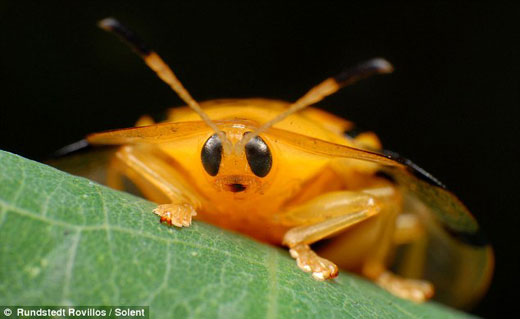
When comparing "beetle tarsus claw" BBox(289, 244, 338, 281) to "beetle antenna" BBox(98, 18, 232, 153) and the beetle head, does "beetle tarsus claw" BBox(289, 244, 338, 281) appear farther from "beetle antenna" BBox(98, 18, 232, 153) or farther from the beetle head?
"beetle antenna" BBox(98, 18, 232, 153)

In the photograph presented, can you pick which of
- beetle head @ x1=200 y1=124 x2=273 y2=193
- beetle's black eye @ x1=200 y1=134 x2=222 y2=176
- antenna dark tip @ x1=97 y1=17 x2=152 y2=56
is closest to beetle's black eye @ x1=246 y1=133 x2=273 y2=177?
beetle head @ x1=200 y1=124 x2=273 y2=193

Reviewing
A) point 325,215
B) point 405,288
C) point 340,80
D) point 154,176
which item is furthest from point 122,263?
point 405,288

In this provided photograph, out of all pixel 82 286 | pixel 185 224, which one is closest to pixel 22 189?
pixel 82 286

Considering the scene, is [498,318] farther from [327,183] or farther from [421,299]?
[327,183]

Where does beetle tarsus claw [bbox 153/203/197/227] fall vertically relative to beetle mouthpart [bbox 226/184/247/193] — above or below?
below

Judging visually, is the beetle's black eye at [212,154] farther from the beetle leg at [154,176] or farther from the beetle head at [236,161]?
the beetle leg at [154,176]

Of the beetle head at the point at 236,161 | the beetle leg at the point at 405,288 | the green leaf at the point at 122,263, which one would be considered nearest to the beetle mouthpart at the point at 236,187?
the beetle head at the point at 236,161
